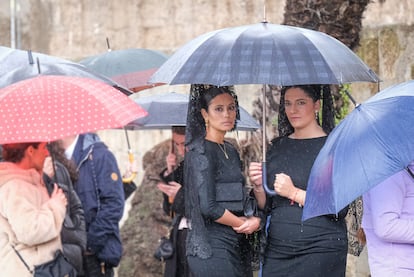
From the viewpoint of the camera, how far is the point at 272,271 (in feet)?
17.8

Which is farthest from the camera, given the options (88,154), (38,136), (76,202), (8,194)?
(88,154)

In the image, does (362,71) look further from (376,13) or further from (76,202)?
(376,13)

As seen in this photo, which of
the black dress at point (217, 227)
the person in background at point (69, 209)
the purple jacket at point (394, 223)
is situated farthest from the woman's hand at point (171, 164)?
the purple jacket at point (394, 223)

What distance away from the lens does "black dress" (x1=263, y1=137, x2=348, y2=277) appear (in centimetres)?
525

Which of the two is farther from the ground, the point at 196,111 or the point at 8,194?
the point at 196,111

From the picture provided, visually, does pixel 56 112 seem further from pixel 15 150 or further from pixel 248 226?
pixel 248 226

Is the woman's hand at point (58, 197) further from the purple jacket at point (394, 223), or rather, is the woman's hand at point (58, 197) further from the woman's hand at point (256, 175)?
the purple jacket at point (394, 223)

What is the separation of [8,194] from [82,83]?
0.85 metres

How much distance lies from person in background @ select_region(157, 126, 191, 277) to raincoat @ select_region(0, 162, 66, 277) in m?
1.32

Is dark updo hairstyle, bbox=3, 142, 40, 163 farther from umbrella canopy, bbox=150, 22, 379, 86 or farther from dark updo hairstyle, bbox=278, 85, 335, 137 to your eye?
dark updo hairstyle, bbox=278, 85, 335, 137

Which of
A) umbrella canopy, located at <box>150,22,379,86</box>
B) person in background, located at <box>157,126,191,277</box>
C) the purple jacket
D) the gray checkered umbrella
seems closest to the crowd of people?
the gray checkered umbrella

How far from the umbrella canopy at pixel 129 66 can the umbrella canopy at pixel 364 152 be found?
2.86m

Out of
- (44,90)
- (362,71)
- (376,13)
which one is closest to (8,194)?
(44,90)

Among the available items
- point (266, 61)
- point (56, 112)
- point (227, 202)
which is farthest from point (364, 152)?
point (56, 112)
